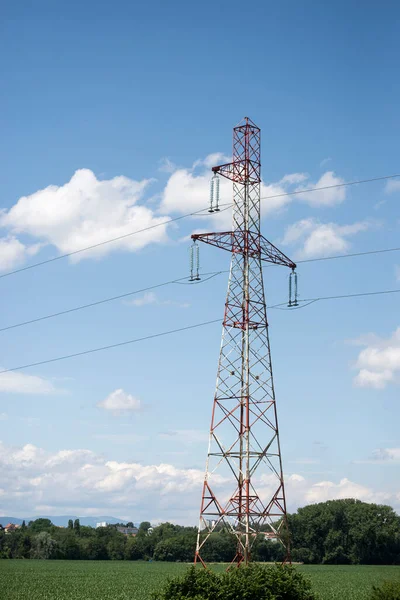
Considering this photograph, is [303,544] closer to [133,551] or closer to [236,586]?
[133,551]

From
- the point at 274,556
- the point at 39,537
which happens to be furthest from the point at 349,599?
the point at 39,537

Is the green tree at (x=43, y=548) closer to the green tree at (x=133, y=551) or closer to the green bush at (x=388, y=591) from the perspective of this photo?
the green tree at (x=133, y=551)

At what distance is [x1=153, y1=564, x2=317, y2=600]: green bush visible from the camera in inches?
1008

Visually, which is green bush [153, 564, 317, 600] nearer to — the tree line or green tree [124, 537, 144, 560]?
the tree line

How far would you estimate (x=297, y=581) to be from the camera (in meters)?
27.4

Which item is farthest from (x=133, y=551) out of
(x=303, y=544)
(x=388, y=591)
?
(x=388, y=591)

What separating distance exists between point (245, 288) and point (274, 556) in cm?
9232

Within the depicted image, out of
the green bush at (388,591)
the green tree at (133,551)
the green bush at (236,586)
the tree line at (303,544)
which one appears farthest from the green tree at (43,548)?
the green bush at (388,591)

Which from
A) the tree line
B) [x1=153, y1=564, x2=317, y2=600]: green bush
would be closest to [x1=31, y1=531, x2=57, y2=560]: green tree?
the tree line

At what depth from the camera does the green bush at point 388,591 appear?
83.6 ft

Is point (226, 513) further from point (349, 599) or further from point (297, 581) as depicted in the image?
point (349, 599)

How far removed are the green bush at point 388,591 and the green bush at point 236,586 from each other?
271cm

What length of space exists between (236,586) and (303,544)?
10839 centimetres

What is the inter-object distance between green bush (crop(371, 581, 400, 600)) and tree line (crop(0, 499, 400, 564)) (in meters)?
86.1
